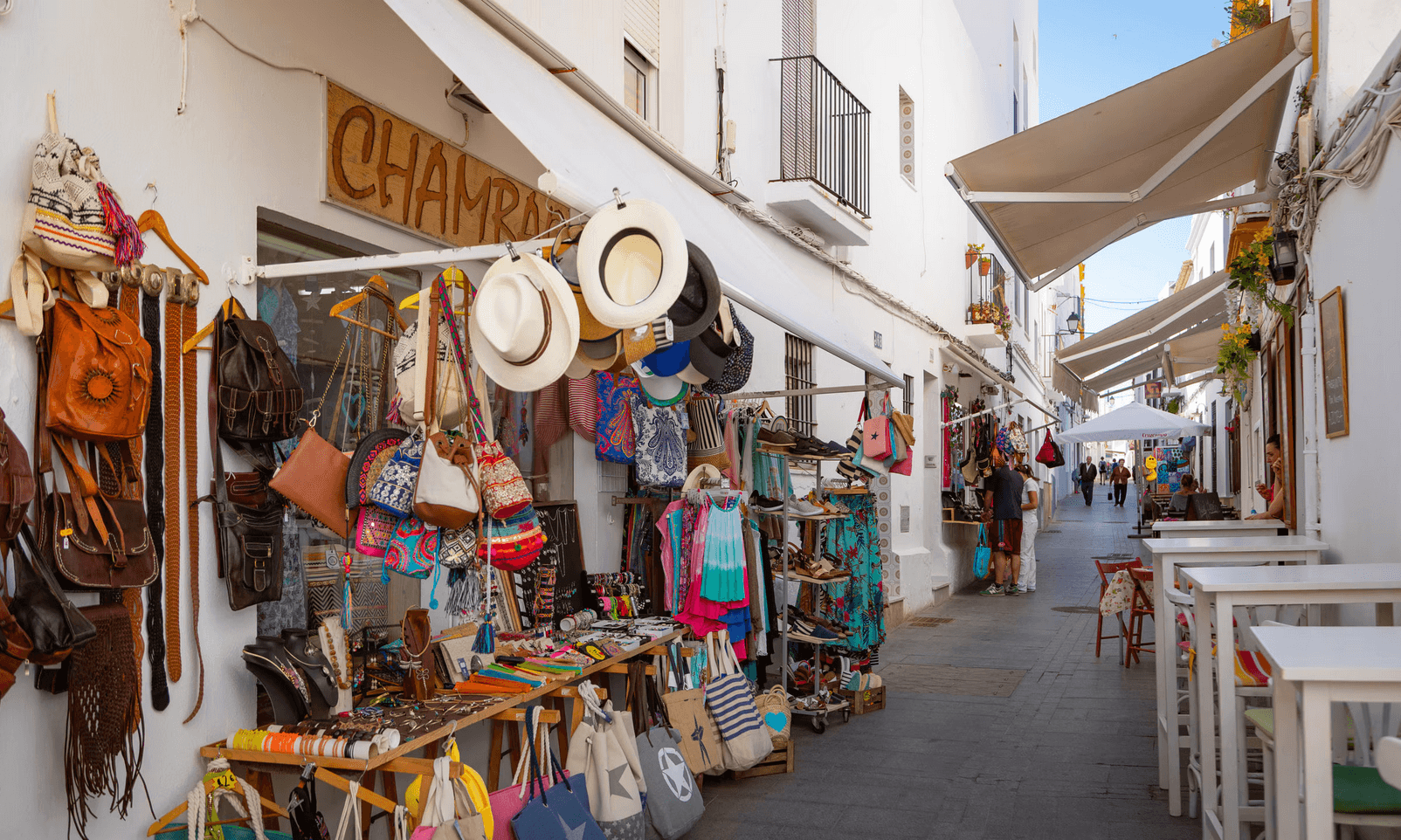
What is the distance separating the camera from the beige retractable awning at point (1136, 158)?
19.9 ft

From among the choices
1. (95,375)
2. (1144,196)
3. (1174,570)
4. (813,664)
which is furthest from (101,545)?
(1144,196)

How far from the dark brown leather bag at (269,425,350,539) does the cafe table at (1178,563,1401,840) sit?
122 inches

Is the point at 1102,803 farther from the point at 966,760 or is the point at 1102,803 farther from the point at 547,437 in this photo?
the point at 547,437

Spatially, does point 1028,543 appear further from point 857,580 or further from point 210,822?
point 210,822

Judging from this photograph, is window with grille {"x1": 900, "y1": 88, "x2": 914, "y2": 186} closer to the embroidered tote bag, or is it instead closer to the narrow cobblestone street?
the narrow cobblestone street

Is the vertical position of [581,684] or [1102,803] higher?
[581,684]

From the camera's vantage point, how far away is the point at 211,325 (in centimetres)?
374

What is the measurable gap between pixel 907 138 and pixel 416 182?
10.2m

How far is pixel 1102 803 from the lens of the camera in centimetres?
561

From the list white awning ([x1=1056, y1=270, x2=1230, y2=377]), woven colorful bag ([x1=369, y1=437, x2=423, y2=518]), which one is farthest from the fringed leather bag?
white awning ([x1=1056, y1=270, x2=1230, y2=377])

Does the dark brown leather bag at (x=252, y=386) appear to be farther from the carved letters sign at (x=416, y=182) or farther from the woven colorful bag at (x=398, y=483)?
the carved letters sign at (x=416, y=182)

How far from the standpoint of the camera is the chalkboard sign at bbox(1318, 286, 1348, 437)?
5.29 metres

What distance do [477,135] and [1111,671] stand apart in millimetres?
7168

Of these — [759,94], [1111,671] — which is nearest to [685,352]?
[759,94]
